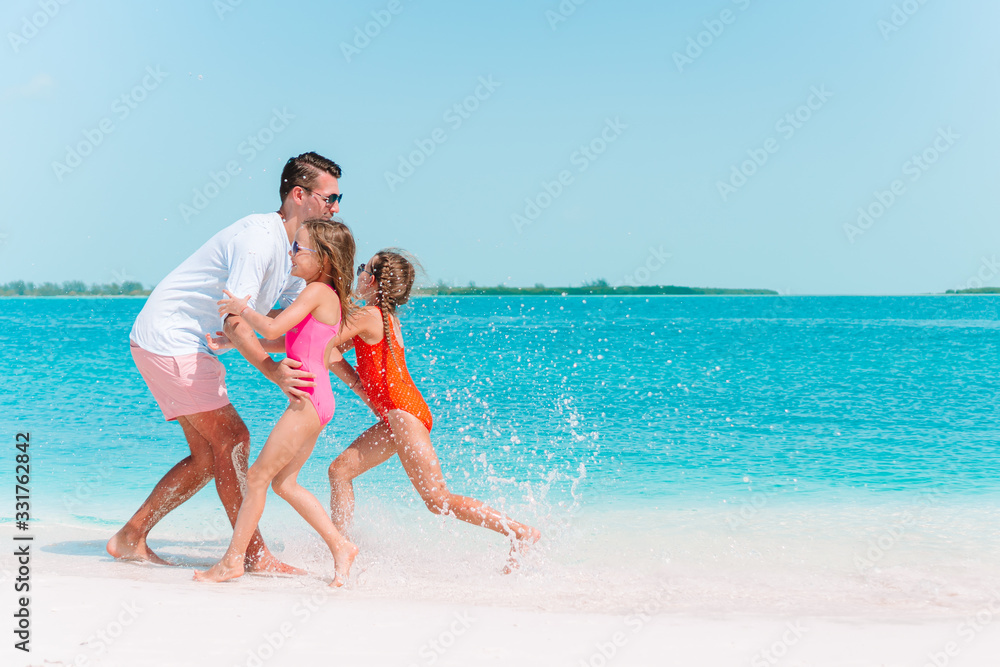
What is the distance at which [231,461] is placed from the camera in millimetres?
4148

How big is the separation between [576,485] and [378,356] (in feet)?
12.5

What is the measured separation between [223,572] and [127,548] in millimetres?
843

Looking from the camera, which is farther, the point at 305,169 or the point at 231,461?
the point at 231,461

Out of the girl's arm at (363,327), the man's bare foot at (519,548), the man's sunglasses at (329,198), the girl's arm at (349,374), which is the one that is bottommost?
the man's bare foot at (519,548)

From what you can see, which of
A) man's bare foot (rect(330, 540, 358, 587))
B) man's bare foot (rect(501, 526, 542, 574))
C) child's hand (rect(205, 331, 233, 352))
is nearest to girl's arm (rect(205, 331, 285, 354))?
child's hand (rect(205, 331, 233, 352))

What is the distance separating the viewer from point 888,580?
4.64 metres

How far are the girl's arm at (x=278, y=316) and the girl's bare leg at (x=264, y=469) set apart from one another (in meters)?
0.39

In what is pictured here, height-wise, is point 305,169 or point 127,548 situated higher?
point 305,169

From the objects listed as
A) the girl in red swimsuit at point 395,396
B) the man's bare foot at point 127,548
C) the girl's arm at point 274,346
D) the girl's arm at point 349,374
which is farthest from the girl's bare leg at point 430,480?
the man's bare foot at point 127,548

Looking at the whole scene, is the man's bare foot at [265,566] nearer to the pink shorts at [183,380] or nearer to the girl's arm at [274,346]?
the pink shorts at [183,380]

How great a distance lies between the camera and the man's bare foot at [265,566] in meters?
4.20

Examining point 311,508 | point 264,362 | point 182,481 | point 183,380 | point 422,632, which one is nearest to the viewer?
point 422,632

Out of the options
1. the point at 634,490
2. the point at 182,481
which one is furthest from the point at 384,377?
the point at 634,490

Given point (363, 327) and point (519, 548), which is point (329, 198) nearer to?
point (363, 327)
